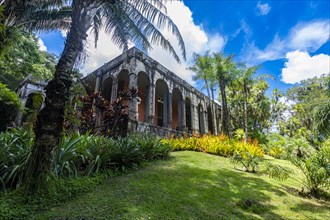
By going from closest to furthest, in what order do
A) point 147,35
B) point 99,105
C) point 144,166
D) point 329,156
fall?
point 329,156, point 144,166, point 147,35, point 99,105

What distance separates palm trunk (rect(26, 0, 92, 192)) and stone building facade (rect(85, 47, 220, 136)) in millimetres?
4472

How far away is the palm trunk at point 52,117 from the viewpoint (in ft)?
9.53

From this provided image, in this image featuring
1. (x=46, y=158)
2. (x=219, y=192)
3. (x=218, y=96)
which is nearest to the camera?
(x=46, y=158)

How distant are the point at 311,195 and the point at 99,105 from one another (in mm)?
7707

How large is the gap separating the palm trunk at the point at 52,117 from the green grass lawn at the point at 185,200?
0.64m

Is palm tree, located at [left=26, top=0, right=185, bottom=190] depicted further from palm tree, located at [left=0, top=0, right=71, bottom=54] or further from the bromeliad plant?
palm tree, located at [left=0, top=0, right=71, bottom=54]

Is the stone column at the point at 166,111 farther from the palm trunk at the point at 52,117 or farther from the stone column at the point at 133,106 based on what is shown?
the palm trunk at the point at 52,117

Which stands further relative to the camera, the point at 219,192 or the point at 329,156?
the point at 329,156

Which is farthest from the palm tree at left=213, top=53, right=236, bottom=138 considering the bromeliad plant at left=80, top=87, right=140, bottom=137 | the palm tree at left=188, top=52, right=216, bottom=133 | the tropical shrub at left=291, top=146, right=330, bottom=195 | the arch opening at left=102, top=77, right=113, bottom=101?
the tropical shrub at left=291, top=146, right=330, bottom=195

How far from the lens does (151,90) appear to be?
11805mm

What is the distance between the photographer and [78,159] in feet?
14.0

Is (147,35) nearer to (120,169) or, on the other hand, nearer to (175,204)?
(120,169)

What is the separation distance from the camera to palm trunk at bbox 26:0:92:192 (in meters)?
2.91

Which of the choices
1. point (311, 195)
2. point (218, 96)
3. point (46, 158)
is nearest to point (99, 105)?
point (46, 158)
